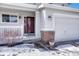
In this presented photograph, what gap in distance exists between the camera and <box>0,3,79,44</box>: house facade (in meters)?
6.42

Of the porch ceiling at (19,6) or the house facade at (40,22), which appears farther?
the porch ceiling at (19,6)

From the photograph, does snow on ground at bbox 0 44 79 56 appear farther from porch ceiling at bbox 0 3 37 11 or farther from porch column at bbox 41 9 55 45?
porch ceiling at bbox 0 3 37 11

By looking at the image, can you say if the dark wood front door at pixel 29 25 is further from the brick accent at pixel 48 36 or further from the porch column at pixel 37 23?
the brick accent at pixel 48 36

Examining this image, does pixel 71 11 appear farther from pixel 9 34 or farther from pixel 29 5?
pixel 9 34

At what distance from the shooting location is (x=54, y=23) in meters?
7.27

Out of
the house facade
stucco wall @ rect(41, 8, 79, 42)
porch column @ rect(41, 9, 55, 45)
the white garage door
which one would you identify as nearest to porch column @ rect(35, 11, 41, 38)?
the house facade

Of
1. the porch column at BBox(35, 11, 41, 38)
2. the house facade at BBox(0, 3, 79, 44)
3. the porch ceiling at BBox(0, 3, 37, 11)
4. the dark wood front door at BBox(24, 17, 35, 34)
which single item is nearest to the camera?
the house facade at BBox(0, 3, 79, 44)

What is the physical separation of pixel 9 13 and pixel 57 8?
364 cm

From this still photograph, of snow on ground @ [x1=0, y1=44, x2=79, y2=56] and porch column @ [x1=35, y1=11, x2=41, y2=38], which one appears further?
porch column @ [x1=35, y1=11, x2=41, y2=38]

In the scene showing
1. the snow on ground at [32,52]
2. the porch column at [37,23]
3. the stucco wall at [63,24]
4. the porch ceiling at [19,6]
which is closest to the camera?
the snow on ground at [32,52]

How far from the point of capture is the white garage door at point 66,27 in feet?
25.1

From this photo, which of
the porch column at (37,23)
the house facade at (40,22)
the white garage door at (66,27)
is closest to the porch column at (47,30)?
the house facade at (40,22)

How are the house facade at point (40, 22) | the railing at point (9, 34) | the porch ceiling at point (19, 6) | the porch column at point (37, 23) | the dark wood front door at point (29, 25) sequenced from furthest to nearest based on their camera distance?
the dark wood front door at point (29, 25) → the porch column at point (37, 23) → the porch ceiling at point (19, 6) → the house facade at point (40, 22) → the railing at point (9, 34)

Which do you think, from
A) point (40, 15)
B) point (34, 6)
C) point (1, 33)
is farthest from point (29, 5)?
point (1, 33)
